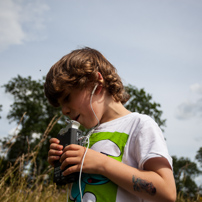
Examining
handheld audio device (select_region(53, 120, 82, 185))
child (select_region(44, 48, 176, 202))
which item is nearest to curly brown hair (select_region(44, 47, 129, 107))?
child (select_region(44, 48, 176, 202))

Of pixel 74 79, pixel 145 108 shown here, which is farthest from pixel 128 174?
pixel 145 108

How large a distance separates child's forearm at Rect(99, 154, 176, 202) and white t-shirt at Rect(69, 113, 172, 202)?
0.07 m

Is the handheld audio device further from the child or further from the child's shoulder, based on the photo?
the child's shoulder

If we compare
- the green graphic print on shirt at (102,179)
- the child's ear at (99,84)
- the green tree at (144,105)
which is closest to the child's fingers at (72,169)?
the green graphic print on shirt at (102,179)

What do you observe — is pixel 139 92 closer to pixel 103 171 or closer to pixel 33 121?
pixel 33 121

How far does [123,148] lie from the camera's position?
1360 mm

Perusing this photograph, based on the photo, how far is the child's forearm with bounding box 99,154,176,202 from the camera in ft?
3.90

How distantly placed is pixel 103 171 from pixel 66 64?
2.68ft

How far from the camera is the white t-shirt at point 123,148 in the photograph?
1259 millimetres

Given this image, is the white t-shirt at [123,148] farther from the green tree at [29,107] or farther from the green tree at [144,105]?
the green tree at [29,107]

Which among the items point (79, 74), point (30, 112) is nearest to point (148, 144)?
point (79, 74)

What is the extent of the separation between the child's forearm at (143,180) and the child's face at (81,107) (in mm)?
392

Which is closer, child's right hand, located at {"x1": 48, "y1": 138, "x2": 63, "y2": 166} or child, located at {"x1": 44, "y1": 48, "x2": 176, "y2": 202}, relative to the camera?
child, located at {"x1": 44, "y1": 48, "x2": 176, "y2": 202}

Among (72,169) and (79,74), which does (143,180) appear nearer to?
(72,169)
